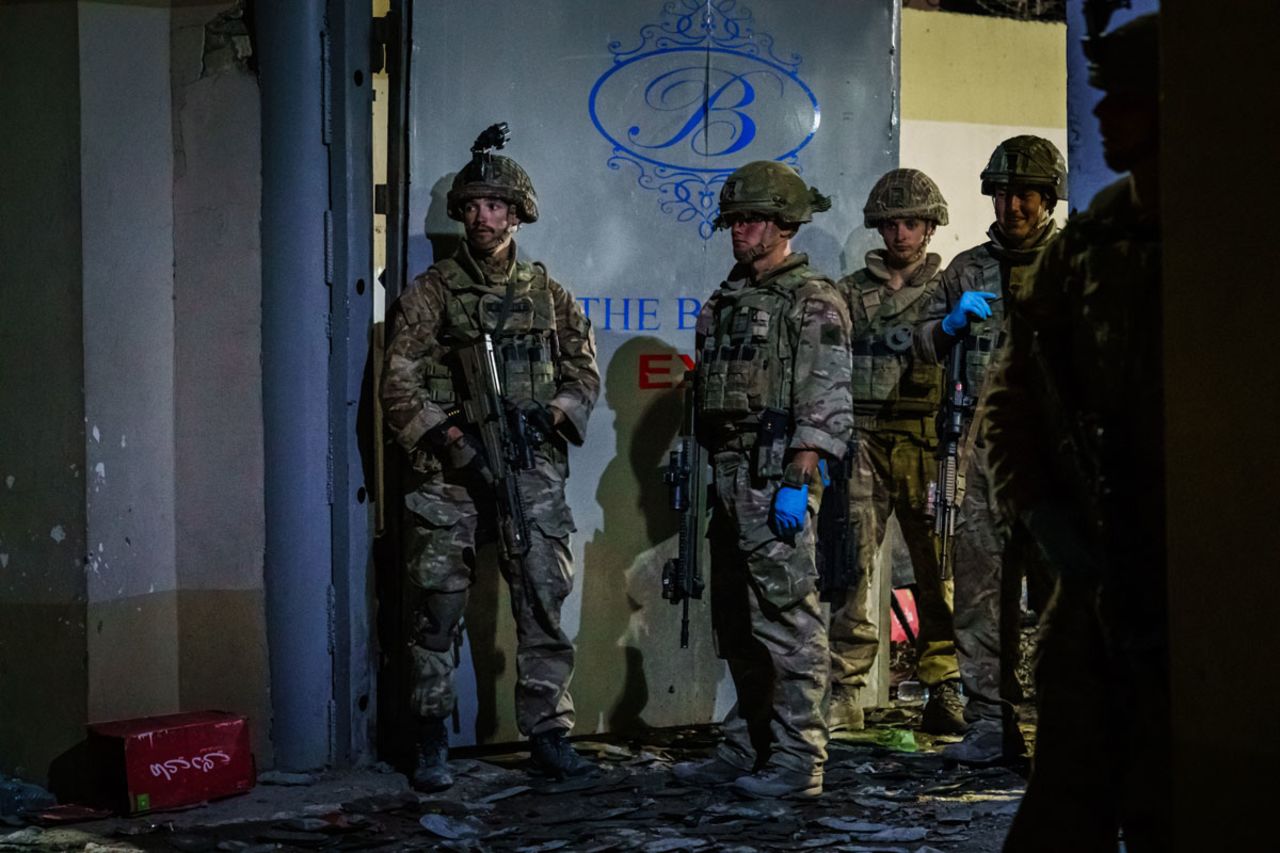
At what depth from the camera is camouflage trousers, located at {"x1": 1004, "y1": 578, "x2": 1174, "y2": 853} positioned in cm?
322

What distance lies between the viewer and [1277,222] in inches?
107

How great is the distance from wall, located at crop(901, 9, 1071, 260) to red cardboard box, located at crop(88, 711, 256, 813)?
5.45 metres

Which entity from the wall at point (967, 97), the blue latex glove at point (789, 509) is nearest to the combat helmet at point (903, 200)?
the blue latex glove at point (789, 509)

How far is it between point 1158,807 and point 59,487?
163 inches

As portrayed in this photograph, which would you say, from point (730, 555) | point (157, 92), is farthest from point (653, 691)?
point (157, 92)

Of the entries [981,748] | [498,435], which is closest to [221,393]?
[498,435]

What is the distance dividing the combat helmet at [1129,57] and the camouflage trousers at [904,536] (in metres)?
3.88

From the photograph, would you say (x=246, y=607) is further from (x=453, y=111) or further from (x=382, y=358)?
(x=453, y=111)

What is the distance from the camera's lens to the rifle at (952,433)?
674cm

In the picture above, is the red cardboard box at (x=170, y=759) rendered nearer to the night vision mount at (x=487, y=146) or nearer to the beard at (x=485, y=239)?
the beard at (x=485, y=239)

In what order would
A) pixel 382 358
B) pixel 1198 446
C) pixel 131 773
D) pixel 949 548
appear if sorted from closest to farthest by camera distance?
pixel 1198 446 → pixel 131 773 → pixel 382 358 → pixel 949 548

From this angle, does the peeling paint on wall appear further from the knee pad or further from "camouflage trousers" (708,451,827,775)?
"camouflage trousers" (708,451,827,775)

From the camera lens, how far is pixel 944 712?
7.10 meters

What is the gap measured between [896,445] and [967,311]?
78cm
